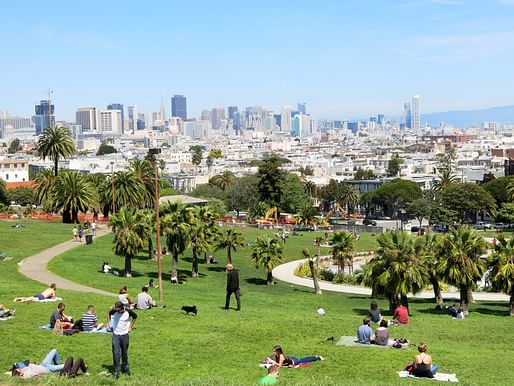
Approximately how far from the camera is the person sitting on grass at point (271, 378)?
53.9 feet

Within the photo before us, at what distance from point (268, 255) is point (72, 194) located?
23.5 m

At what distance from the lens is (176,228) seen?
1650 inches

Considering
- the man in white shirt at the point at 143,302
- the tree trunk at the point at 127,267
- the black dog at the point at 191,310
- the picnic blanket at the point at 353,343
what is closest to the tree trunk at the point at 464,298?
the picnic blanket at the point at 353,343

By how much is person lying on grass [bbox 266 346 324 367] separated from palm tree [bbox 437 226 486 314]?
14.9 metres

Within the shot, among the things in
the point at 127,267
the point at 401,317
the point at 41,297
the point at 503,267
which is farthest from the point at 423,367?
the point at 127,267

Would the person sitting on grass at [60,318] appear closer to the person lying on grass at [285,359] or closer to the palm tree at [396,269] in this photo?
the person lying on grass at [285,359]

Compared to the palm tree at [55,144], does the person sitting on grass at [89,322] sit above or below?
below

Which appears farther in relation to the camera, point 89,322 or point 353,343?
point 89,322

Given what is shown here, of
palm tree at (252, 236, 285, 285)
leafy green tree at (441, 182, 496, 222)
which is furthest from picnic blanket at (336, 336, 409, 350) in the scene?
leafy green tree at (441, 182, 496, 222)

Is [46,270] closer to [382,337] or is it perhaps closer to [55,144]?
[382,337]

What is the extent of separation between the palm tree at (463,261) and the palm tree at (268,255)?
43.2 ft

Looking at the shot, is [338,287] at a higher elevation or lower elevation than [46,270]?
lower

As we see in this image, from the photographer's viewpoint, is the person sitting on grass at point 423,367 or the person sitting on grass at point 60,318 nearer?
the person sitting on grass at point 423,367

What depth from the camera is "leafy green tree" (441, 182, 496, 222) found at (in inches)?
4053
